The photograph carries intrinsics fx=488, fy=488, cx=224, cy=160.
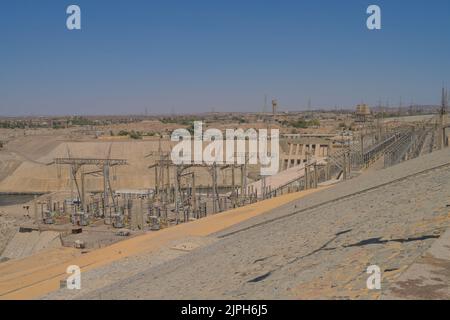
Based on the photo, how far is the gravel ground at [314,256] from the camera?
5.10 m

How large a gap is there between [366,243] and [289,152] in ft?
150

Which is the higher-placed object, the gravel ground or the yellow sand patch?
the gravel ground

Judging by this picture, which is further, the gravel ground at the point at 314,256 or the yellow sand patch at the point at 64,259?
the yellow sand patch at the point at 64,259

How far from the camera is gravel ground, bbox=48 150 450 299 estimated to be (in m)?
5.10

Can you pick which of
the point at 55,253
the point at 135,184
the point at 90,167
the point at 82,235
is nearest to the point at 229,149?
the point at 135,184

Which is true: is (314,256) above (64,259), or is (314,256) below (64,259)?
above

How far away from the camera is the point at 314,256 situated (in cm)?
639

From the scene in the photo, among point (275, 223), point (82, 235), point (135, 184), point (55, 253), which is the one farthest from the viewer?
point (135, 184)

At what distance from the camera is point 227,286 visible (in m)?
5.95

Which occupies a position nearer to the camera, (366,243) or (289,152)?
(366,243)

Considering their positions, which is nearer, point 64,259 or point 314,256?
point 314,256

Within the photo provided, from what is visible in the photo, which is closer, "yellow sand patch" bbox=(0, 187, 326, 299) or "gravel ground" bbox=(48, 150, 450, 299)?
"gravel ground" bbox=(48, 150, 450, 299)

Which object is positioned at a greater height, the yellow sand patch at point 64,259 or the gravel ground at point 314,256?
the gravel ground at point 314,256
